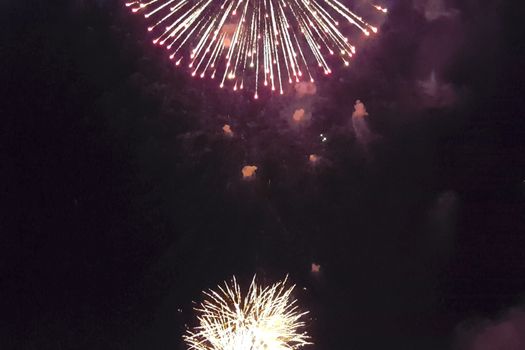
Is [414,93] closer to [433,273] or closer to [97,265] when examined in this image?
[433,273]

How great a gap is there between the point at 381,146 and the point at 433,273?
124 inches

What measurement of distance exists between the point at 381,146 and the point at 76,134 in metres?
6.45

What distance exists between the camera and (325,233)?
12.5 metres

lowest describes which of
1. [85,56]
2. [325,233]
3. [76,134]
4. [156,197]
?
[325,233]

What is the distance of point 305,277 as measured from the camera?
12.5 metres

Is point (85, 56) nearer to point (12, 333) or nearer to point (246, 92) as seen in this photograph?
point (246, 92)

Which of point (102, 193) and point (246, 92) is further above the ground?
point (246, 92)

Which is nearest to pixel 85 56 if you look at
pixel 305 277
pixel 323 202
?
pixel 323 202

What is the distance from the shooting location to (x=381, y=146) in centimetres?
1212

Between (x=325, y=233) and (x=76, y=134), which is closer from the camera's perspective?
(x=76, y=134)

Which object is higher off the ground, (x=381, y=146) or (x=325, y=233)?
(x=381, y=146)

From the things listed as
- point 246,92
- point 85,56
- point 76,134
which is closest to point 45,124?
point 76,134

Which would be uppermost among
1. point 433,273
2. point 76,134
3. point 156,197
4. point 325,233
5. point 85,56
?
point 85,56

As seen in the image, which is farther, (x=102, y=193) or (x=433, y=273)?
(x=433, y=273)
